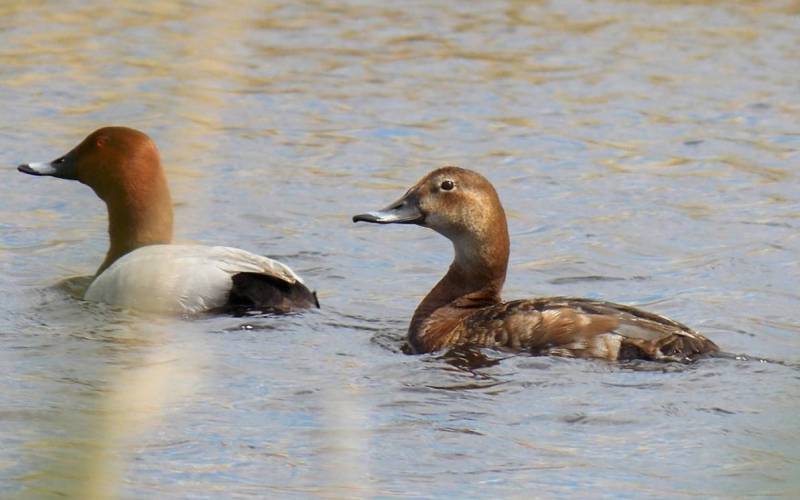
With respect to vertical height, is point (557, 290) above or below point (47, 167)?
below

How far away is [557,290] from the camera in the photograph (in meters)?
8.05

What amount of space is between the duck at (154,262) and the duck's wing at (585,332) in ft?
3.28

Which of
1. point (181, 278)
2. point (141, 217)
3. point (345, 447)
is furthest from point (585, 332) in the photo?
point (345, 447)

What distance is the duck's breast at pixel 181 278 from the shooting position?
680 cm

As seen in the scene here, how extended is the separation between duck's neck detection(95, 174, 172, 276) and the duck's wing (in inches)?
82.9

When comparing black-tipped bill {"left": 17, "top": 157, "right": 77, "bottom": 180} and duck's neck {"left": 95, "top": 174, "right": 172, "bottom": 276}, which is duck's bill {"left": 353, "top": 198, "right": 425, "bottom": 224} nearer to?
duck's neck {"left": 95, "top": 174, "right": 172, "bottom": 276}

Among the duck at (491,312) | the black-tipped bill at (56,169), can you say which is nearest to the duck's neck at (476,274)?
the duck at (491,312)

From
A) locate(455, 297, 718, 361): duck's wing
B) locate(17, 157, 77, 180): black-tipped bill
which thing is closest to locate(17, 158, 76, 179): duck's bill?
locate(17, 157, 77, 180): black-tipped bill

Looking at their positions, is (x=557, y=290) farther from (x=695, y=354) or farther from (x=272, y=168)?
(x=272, y=168)

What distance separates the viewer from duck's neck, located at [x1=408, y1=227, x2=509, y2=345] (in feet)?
22.2

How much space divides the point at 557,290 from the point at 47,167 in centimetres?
286

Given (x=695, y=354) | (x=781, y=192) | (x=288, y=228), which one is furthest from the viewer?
(x=781, y=192)

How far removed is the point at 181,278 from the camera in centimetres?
684

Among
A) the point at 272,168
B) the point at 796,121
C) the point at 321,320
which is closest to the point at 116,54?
the point at 272,168
